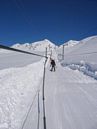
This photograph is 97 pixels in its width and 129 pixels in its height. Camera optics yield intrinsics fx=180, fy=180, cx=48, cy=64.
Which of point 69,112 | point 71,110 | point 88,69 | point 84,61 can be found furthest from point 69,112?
point 84,61

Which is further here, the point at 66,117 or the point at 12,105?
the point at 12,105

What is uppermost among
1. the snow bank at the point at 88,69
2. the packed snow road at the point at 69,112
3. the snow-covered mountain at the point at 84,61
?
the snow-covered mountain at the point at 84,61

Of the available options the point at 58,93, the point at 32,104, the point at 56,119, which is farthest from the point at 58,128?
the point at 58,93

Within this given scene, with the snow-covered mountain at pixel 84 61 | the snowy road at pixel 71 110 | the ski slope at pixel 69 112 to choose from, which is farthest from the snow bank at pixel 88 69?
the ski slope at pixel 69 112

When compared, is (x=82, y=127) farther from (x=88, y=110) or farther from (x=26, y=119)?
(x=26, y=119)

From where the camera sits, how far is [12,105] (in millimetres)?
6965

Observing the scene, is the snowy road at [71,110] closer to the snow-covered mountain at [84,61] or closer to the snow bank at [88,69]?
the snow bank at [88,69]

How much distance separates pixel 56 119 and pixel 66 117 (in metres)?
0.37

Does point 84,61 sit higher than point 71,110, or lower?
higher

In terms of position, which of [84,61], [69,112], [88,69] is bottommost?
[69,112]

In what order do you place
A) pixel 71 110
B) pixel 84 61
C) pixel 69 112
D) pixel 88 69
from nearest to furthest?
pixel 69 112, pixel 71 110, pixel 88 69, pixel 84 61

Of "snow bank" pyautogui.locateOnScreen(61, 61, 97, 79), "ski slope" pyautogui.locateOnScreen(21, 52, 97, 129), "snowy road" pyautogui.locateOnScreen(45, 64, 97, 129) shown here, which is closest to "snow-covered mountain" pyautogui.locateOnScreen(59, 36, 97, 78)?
"snow bank" pyautogui.locateOnScreen(61, 61, 97, 79)

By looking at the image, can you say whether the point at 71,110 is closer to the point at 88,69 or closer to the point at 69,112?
the point at 69,112

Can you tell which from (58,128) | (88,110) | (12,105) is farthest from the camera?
(12,105)
